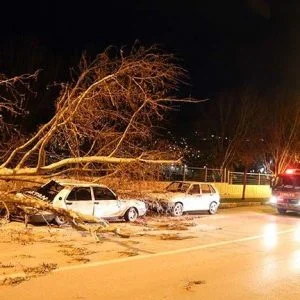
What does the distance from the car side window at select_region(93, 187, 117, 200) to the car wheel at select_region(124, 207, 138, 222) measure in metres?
0.99

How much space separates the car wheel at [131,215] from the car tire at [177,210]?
3.00 metres

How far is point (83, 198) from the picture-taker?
16328 mm

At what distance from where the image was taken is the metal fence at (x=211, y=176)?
3013 cm

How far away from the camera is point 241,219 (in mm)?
21156

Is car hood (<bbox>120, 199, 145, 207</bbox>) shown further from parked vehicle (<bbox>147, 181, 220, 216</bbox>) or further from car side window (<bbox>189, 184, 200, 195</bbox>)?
car side window (<bbox>189, 184, 200, 195</bbox>)

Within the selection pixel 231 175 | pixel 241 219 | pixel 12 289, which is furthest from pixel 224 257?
pixel 231 175

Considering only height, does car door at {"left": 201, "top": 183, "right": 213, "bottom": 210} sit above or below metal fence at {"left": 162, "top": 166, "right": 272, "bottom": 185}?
below

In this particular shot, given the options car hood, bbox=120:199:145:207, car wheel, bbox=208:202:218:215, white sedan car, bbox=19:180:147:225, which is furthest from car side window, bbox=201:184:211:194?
white sedan car, bbox=19:180:147:225

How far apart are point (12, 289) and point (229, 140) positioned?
31.6 metres

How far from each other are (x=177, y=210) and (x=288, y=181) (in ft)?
22.3

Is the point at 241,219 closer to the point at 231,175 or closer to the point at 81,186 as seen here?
the point at 81,186

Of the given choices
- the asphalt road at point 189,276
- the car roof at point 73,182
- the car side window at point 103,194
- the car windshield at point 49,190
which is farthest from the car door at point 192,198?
the asphalt road at point 189,276

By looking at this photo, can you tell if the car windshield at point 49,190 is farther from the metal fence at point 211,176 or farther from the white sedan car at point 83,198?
the metal fence at point 211,176

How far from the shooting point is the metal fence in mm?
30131
